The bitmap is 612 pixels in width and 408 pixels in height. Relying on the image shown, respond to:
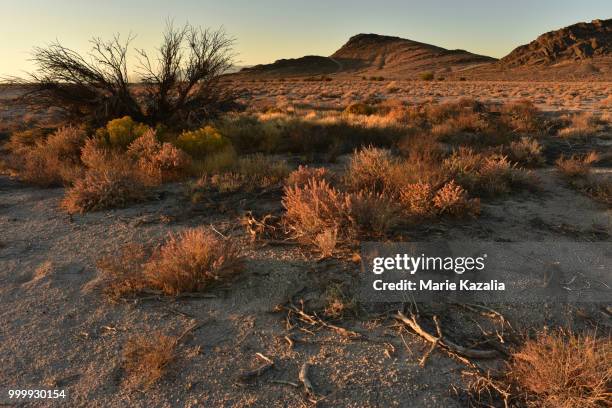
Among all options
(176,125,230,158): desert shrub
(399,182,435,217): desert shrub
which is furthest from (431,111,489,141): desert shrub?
(399,182,435,217): desert shrub

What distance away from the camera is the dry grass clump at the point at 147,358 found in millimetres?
2771

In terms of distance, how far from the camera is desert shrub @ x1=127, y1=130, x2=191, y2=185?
7.20 meters

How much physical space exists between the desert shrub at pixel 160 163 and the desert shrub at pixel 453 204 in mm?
4577

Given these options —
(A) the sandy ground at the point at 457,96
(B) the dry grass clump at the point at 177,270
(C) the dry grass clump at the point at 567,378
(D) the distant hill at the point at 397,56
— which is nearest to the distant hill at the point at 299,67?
(D) the distant hill at the point at 397,56

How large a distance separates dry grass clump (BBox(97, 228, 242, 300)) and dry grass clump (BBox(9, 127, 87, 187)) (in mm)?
4066

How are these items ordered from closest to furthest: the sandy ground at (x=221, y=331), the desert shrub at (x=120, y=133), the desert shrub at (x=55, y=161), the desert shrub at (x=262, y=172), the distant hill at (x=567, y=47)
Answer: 1. the sandy ground at (x=221, y=331)
2. the desert shrub at (x=262, y=172)
3. the desert shrub at (x=55, y=161)
4. the desert shrub at (x=120, y=133)
5. the distant hill at (x=567, y=47)

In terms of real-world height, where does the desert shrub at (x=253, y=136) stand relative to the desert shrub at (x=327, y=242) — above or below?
above

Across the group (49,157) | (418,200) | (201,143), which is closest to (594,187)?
(418,200)

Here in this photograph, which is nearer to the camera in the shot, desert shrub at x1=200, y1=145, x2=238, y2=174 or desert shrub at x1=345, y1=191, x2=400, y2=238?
desert shrub at x1=345, y1=191, x2=400, y2=238

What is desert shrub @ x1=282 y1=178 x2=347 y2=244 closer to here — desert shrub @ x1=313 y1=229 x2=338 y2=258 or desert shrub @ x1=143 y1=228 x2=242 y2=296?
desert shrub @ x1=313 y1=229 x2=338 y2=258

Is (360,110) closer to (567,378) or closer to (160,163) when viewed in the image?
(160,163)

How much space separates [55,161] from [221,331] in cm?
637

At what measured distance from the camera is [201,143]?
875 cm

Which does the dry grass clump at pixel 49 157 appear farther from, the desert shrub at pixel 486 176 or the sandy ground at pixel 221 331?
the desert shrub at pixel 486 176
